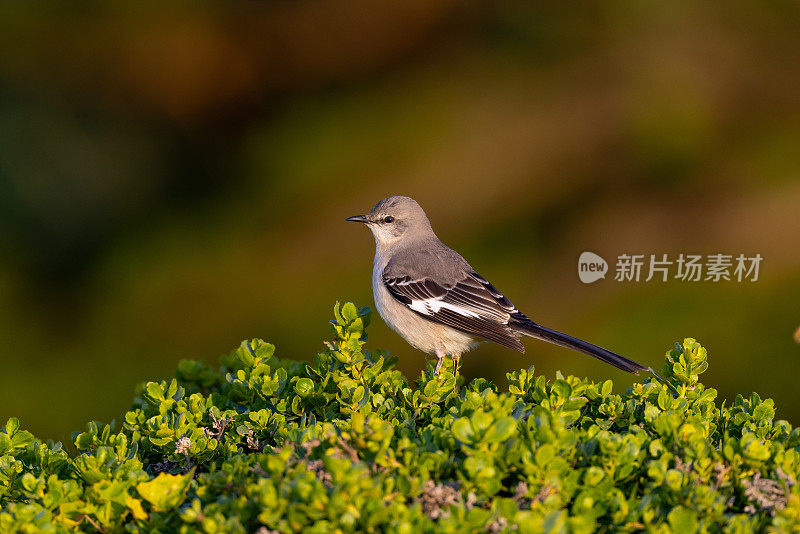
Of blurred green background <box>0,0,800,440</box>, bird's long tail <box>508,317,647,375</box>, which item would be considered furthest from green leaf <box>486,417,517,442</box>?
blurred green background <box>0,0,800,440</box>

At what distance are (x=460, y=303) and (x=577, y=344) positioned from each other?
2.63 ft

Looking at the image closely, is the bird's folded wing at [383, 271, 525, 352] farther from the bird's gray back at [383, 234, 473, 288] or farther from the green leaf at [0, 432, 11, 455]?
the green leaf at [0, 432, 11, 455]

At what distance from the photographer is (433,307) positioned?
5.23 metres

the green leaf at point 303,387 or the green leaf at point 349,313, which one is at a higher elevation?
the green leaf at point 349,313

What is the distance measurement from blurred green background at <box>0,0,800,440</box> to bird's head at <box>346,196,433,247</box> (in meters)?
1.17

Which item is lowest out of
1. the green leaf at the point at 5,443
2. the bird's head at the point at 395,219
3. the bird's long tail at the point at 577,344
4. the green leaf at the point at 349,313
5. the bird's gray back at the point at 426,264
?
the green leaf at the point at 5,443

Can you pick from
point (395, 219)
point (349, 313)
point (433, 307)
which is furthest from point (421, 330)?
point (349, 313)

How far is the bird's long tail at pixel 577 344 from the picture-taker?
15.1 feet

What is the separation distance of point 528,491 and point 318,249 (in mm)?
4837

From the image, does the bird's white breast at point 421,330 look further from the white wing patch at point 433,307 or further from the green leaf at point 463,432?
the green leaf at point 463,432

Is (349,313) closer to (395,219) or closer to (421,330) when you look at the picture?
(421,330)

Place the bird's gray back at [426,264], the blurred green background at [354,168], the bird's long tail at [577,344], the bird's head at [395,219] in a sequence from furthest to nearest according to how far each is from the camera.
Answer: the blurred green background at [354,168]
the bird's head at [395,219]
the bird's gray back at [426,264]
the bird's long tail at [577,344]

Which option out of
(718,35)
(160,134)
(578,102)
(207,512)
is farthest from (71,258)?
(718,35)

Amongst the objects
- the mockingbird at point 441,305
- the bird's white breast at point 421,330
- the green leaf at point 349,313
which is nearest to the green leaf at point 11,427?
the green leaf at point 349,313
